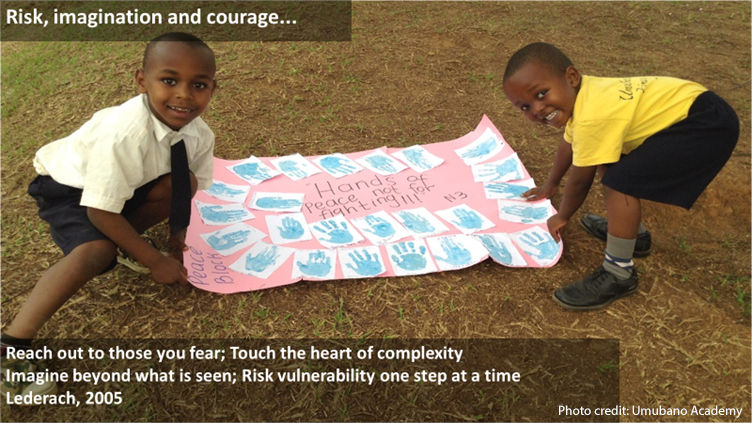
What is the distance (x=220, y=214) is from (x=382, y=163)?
0.92 meters

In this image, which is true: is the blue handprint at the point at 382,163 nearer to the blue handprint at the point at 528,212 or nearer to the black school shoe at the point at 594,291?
the blue handprint at the point at 528,212

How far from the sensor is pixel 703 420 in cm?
183

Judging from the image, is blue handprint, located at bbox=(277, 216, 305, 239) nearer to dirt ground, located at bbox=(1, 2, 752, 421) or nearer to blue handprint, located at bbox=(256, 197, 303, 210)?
blue handprint, located at bbox=(256, 197, 303, 210)

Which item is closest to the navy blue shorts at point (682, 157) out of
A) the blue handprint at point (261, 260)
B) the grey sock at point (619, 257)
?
the grey sock at point (619, 257)

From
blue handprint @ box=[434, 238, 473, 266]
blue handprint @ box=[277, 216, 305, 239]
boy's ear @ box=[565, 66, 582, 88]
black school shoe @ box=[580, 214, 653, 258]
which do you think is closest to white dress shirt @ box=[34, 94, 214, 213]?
blue handprint @ box=[277, 216, 305, 239]

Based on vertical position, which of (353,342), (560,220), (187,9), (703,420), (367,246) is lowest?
(703,420)

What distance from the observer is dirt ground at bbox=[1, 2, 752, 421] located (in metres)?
1.99

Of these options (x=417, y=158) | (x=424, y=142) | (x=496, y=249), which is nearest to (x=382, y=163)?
(x=417, y=158)

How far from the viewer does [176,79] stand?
6.18 feet

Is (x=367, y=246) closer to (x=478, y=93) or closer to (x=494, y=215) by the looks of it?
(x=494, y=215)

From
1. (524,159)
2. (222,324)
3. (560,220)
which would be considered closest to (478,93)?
(524,159)

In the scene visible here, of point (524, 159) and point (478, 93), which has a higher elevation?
point (478, 93)

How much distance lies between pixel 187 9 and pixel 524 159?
3.38 m

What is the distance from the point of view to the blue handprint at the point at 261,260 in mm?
2377
